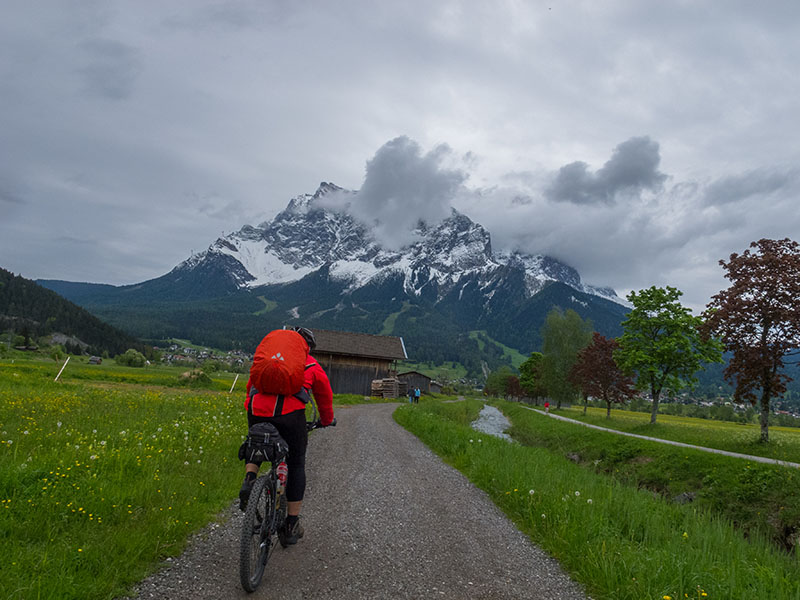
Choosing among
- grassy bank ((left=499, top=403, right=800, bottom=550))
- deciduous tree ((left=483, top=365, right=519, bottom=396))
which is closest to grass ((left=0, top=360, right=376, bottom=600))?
grassy bank ((left=499, top=403, right=800, bottom=550))

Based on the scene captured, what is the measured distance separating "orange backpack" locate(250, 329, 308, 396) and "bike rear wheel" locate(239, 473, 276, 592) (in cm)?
103

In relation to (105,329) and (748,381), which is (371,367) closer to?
(748,381)

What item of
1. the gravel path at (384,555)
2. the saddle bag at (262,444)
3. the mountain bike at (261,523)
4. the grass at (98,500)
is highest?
the saddle bag at (262,444)

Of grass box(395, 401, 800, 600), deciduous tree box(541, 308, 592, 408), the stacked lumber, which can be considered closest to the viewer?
grass box(395, 401, 800, 600)

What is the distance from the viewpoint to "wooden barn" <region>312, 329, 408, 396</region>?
166 ft

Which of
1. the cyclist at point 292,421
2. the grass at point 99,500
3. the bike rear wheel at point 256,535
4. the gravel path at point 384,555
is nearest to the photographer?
the grass at point 99,500

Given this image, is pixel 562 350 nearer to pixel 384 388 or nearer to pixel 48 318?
pixel 384 388

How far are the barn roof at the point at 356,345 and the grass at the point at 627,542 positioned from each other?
40142 mm

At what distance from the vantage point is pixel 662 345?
31344 millimetres

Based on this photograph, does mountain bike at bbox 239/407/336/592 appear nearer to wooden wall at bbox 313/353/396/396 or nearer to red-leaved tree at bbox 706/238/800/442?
red-leaved tree at bbox 706/238/800/442

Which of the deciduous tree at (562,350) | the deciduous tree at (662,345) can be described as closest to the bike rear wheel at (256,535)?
the deciduous tree at (662,345)

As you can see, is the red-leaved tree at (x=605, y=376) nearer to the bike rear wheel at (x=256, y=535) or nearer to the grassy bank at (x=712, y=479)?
the grassy bank at (x=712, y=479)

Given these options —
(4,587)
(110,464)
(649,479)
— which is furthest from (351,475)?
(649,479)

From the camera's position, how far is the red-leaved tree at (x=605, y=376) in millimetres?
43219
